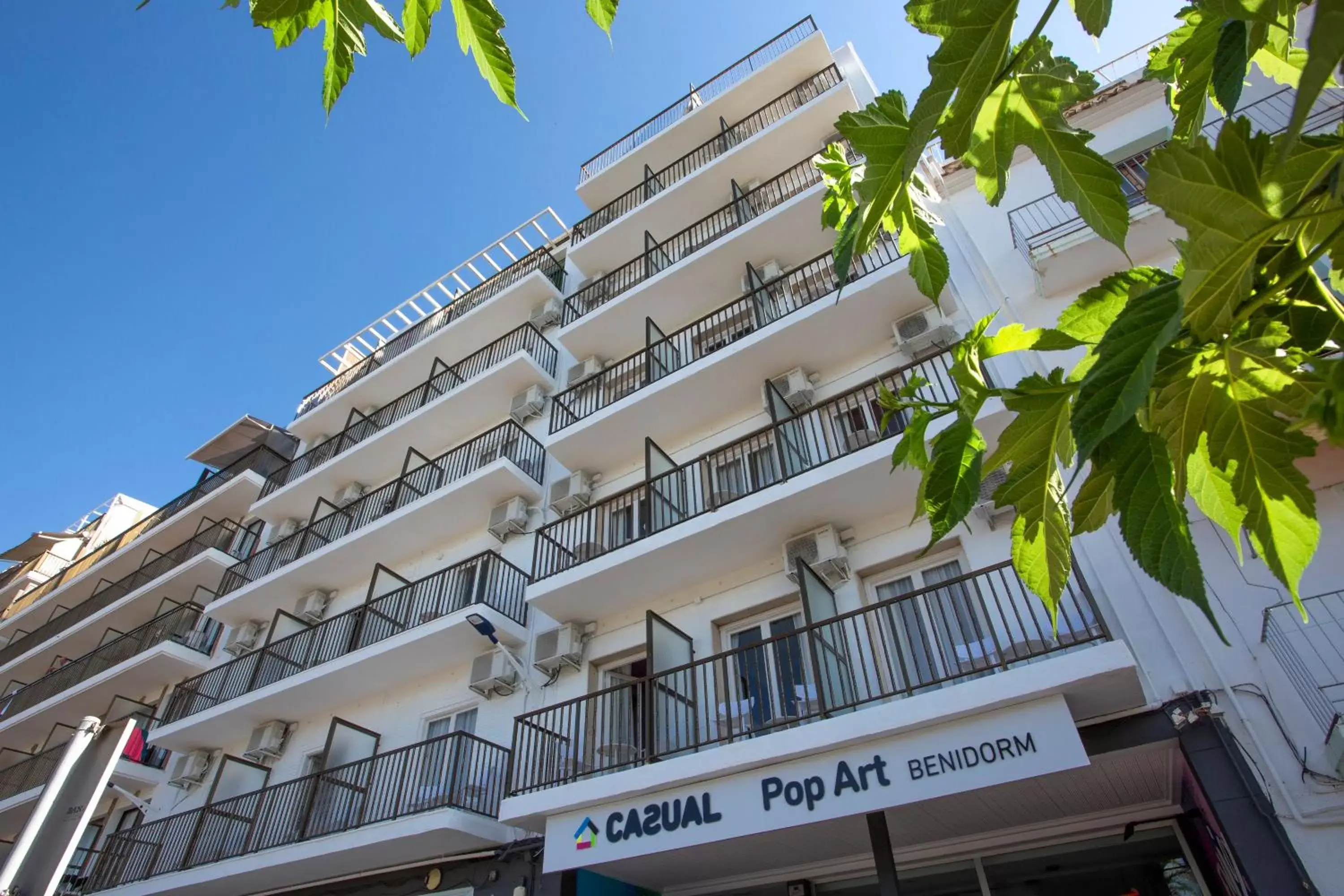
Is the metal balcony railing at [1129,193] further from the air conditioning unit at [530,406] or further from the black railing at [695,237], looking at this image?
the air conditioning unit at [530,406]

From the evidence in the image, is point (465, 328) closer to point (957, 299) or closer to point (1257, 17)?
point (957, 299)

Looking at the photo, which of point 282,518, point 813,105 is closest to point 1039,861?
point 813,105

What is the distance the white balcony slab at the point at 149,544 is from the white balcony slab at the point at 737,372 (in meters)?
13.2

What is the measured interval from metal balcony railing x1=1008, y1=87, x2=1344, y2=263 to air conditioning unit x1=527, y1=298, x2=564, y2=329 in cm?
1026

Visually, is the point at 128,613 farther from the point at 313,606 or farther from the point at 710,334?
the point at 710,334

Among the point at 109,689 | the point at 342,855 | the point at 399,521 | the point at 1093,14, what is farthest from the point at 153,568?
the point at 1093,14

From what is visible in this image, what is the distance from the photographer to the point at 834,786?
7086 millimetres

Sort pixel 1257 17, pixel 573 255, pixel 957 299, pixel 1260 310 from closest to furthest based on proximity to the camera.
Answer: pixel 1257 17 → pixel 1260 310 → pixel 957 299 → pixel 573 255

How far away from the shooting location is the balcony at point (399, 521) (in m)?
14.2

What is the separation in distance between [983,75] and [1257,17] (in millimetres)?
404

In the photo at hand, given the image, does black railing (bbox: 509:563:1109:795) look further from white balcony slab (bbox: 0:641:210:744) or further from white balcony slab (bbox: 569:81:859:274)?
white balcony slab (bbox: 0:641:210:744)

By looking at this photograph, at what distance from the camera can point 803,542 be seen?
9.82 metres

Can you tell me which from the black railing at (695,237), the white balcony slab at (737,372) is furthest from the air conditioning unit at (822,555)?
the black railing at (695,237)

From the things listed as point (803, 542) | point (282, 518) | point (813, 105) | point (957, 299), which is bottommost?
point (803, 542)
